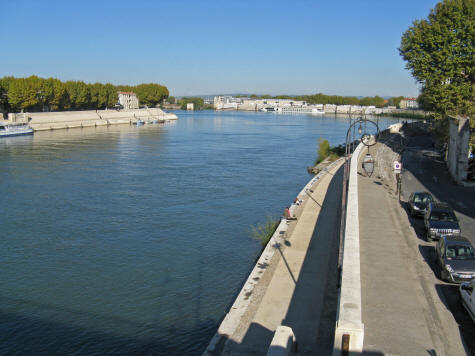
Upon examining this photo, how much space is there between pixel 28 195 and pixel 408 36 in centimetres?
3130

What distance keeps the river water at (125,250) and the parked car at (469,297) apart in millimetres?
5948

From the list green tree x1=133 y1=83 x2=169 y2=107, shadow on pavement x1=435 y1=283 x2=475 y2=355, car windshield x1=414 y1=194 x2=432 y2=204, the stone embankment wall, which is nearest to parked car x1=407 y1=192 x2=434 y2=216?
car windshield x1=414 y1=194 x2=432 y2=204

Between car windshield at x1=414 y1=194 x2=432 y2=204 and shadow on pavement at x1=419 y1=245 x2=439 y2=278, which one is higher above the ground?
car windshield at x1=414 y1=194 x2=432 y2=204

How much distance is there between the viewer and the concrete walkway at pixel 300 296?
8.94 m

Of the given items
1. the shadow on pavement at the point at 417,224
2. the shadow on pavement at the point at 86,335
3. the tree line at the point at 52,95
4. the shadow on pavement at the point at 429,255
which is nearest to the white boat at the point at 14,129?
the tree line at the point at 52,95

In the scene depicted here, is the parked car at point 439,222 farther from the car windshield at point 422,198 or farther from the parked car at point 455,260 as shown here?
the parked car at point 455,260

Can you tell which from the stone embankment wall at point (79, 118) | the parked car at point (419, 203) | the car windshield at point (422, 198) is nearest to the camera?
the parked car at point (419, 203)

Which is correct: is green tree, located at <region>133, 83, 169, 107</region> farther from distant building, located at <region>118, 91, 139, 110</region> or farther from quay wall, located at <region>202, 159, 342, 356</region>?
quay wall, located at <region>202, 159, 342, 356</region>

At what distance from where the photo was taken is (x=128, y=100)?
12850cm

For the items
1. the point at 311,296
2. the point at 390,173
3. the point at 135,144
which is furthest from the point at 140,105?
the point at 311,296

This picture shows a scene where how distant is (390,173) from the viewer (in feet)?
87.1

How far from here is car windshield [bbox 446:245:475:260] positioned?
35.7 feet

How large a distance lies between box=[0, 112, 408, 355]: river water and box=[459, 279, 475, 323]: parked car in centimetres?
595

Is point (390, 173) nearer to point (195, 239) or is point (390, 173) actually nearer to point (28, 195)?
point (195, 239)
